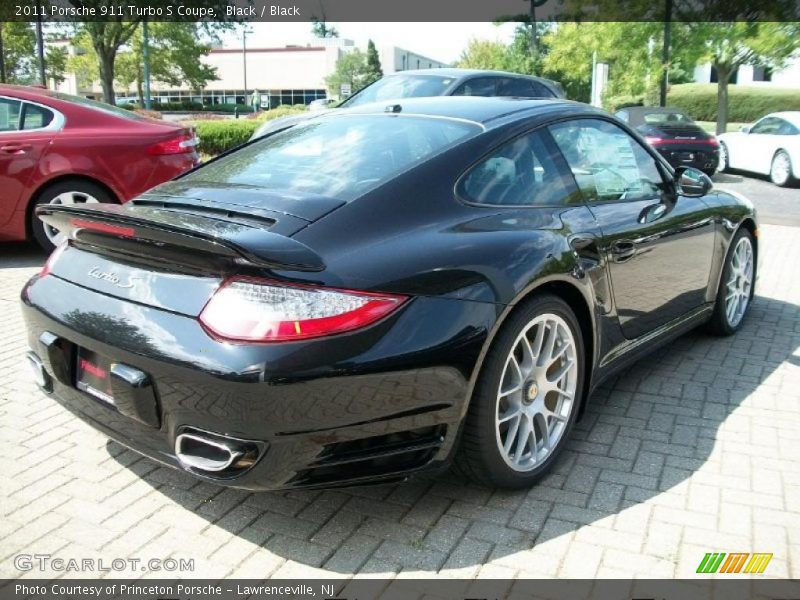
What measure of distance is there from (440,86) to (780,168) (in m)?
8.50

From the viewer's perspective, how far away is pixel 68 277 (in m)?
2.83

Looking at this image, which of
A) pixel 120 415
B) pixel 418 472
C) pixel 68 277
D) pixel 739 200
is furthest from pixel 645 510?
pixel 739 200

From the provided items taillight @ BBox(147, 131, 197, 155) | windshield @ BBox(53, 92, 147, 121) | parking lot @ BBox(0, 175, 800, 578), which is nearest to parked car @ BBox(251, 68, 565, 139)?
taillight @ BBox(147, 131, 197, 155)

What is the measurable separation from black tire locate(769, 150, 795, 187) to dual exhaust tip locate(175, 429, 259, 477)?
1435 centimetres

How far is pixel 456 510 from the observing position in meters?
2.85

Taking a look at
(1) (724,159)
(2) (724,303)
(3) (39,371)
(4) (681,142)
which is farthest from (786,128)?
(3) (39,371)

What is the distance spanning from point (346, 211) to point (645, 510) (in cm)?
159

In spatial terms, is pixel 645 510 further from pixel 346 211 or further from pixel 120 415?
pixel 120 415

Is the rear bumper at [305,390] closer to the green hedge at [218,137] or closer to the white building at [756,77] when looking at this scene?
the green hedge at [218,137]

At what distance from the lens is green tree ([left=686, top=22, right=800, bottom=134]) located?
842 inches

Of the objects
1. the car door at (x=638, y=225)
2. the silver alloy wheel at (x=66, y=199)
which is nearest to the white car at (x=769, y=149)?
the car door at (x=638, y=225)

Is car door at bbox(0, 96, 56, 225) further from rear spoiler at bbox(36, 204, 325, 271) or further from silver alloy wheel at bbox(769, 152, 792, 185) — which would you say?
silver alloy wheel at bbox(769, 152, 792, 185)

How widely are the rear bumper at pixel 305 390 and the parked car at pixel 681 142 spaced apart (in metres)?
12.5

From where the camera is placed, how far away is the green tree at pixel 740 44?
70.1 ft
